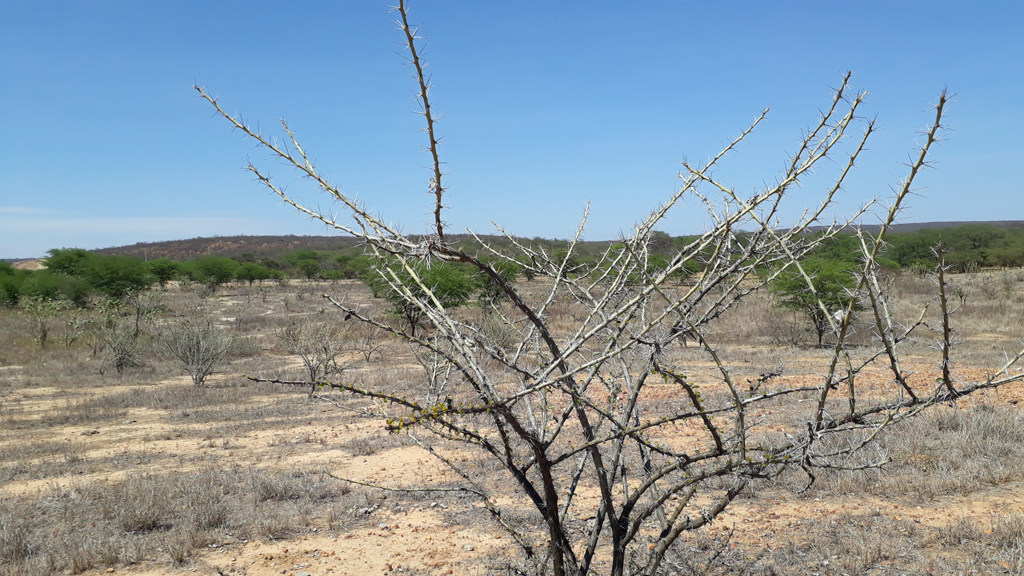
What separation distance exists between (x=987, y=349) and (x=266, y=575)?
1490 centimetres

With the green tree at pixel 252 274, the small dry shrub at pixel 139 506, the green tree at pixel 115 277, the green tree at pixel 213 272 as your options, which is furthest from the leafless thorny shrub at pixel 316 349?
the green tree at pixel 252 274

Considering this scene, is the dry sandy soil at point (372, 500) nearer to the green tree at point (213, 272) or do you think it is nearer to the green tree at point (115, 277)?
the green tree at point (115, 277)

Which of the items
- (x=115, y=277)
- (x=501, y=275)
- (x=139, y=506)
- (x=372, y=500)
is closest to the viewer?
(x=501, y=275)

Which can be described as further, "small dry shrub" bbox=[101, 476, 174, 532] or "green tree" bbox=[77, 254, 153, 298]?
"green tree" bbox=[77, 254, 153, 298]

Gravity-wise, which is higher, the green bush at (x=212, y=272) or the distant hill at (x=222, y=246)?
the distant hill at (x=222, y=246)

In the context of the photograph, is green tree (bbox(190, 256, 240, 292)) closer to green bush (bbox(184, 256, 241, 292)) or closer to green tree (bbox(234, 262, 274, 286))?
green bush (bbox(184, 256, 241, 292))

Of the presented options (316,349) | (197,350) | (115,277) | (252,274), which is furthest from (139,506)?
(252,274)

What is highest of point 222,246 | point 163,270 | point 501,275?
point 222,246

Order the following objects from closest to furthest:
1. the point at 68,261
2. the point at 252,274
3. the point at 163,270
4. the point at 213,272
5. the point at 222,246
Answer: the point at 68,261 → the point at 163,270 → the point at 213,272 → the point at 252,274 → the point at 222,246

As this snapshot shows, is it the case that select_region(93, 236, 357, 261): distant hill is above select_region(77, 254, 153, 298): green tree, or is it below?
above

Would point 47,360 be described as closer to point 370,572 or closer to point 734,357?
point 370,572

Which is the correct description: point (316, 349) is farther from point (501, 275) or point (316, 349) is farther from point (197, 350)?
point (501, 275)

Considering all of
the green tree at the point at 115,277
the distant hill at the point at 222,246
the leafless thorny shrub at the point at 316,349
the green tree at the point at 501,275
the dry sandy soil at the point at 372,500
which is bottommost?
the dry sandy soil at the point at 372,500

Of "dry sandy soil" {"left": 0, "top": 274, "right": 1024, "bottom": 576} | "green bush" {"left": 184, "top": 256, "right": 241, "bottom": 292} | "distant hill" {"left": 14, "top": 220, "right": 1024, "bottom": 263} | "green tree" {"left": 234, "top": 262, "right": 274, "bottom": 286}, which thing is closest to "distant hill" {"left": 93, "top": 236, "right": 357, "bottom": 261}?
"distant hill" {"left": 14, "top": 220, "right": 1024, "bottom": 263}
